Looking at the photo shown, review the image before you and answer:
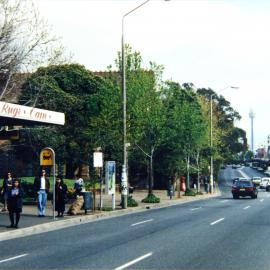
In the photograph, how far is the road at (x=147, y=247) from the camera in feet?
38.0

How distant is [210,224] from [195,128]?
26948 mm

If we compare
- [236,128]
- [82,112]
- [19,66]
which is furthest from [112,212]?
[236,128]

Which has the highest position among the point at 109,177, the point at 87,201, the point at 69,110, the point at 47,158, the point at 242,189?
the point at 69,110

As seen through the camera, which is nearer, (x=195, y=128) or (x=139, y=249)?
(x=139, y=249)

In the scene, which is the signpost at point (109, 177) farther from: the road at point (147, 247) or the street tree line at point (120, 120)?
the road at point (147, 247)

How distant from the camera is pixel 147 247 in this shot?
14.2 metres

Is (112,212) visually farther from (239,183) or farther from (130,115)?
(239,183)

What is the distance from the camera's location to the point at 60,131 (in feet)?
172

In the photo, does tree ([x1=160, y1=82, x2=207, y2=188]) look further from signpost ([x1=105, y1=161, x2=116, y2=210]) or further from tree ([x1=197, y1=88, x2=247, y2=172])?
tree ([x1=197, y1=88, x2=247, y2=172])

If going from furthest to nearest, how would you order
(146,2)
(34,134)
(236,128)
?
(236,128) → (34,134) → (146,2)

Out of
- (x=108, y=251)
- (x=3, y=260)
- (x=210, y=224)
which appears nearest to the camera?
(x=3, y=260)

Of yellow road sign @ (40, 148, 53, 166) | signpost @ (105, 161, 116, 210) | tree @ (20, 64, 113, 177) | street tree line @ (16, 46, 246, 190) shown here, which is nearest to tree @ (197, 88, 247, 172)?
street tree line @ (16, 46, 246, 190)

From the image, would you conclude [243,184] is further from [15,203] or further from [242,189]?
[15,203]

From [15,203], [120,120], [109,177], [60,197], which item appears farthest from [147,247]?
[120,120]
